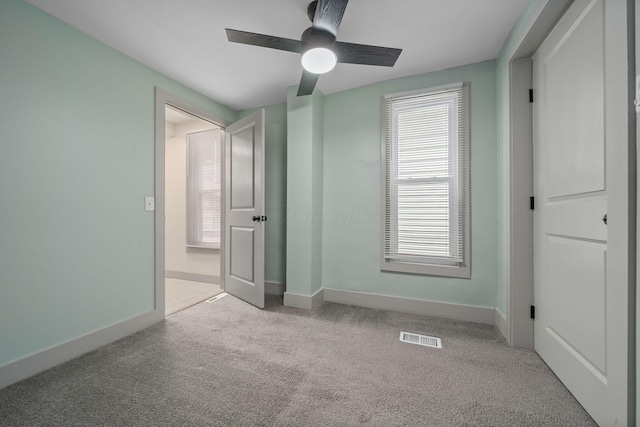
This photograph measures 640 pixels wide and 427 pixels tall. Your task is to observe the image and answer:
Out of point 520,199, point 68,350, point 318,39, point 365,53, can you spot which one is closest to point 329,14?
point 318,39

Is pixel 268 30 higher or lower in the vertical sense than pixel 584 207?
higher

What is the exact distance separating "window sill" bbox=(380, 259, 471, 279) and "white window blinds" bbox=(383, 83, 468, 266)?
0.05 m

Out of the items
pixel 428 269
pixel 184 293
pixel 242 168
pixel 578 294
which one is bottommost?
pixel 184 293

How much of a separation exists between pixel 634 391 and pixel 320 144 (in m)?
2.72

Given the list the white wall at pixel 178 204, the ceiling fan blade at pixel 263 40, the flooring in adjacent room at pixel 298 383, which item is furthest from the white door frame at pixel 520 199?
the white wall at pixel 178 204

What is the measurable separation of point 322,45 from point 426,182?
159 centimetres

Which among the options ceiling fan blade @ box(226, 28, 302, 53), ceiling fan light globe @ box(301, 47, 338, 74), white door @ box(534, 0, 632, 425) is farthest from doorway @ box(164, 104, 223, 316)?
white door @ box(534, 0, 632, 425)

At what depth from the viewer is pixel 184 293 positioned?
3254mm

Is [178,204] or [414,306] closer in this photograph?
[414,306]

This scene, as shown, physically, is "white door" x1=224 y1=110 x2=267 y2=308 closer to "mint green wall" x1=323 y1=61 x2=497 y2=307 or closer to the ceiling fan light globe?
"mint green wall" x1=323 y1=61 x2=497 y2=307

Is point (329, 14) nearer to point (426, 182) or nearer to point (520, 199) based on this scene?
point (426, 182)

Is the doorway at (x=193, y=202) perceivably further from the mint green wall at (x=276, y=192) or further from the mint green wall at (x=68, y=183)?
the mint green wall at (x=68, y=183)

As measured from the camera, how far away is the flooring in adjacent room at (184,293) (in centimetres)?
282

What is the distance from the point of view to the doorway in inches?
148
